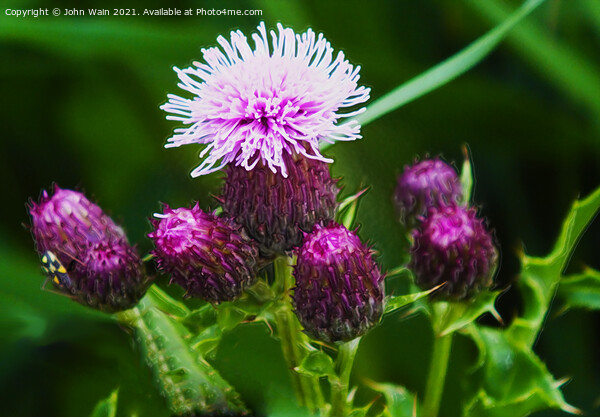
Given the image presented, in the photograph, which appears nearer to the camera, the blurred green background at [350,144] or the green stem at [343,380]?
the green stem at [343,380]

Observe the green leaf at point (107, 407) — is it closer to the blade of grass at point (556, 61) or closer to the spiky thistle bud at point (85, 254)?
the spiky thistle bud at point (85, 254)

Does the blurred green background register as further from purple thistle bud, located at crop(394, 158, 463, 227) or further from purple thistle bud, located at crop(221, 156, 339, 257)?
purple thistle bud, located at crop(221, 156, 339, 257)

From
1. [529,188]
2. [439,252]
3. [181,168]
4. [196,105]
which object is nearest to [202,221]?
[196,105]

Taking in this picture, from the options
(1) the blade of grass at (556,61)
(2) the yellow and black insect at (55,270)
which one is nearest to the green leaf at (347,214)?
(2) the yellow and black insect at (55,270)

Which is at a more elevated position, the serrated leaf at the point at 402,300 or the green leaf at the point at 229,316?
the serrated leaf at the point at 402,300

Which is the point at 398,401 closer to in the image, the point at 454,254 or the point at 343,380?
the point at 343,380

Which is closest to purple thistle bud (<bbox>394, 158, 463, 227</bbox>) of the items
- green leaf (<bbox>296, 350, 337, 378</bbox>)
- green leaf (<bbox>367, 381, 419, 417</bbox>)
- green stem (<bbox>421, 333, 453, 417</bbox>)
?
green stem (<bbox>421, 333, 453, 417</bbox>)
